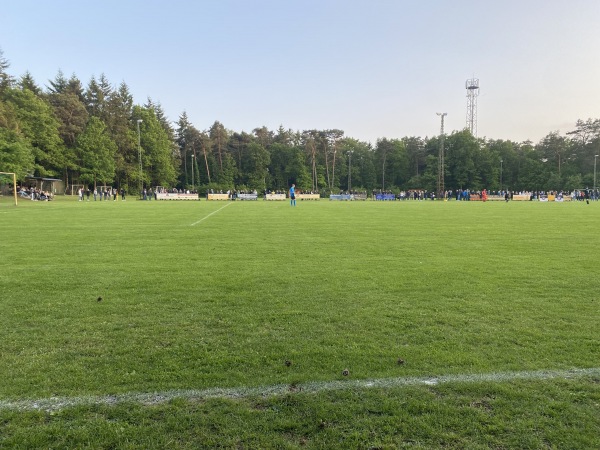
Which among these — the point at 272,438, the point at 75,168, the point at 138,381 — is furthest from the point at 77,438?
the point at 75,168

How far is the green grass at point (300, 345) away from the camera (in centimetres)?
304

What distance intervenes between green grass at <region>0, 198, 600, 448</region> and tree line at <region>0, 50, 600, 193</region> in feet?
223

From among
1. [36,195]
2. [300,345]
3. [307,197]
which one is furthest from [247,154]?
[300,345]

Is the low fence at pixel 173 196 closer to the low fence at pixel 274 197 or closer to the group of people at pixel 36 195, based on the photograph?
the low fence at pixel 274 197

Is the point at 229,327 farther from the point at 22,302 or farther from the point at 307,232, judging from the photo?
the point at 307,232

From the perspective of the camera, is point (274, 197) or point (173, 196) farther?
point (274, 197)

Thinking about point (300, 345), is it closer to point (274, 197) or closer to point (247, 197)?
point (247, 197)

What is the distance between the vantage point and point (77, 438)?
Answer: 9.70 feet

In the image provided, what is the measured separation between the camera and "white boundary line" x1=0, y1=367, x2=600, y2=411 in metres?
3.38

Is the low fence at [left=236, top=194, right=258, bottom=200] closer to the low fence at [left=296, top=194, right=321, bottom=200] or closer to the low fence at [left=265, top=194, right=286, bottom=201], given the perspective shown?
the low fence at [left=265, top=194, right=286, bottom=201]

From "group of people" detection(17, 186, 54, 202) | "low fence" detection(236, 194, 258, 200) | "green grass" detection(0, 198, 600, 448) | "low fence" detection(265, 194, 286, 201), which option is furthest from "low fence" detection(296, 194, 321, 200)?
"green grass" detection(0, 198, 600, 448)

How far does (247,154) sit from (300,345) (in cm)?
10265

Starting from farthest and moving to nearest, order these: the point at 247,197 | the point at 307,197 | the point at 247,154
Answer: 1. the point at 247,154
2. the point at 307,197
3. the point at 247,197

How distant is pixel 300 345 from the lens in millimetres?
4566
